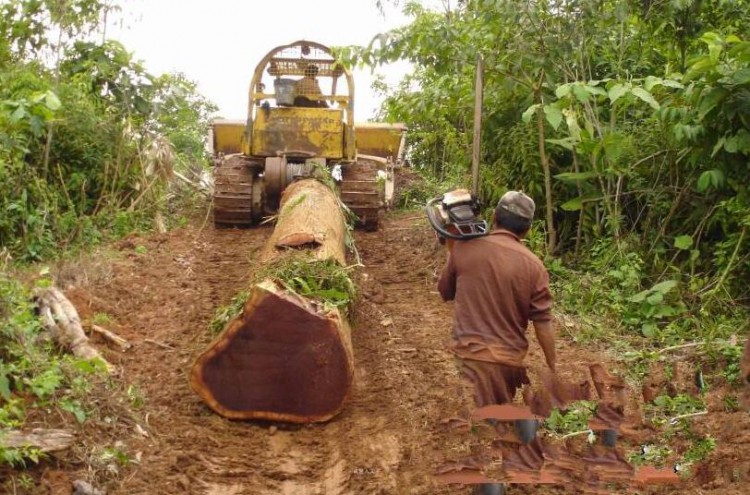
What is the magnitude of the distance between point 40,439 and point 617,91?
5.11 metres

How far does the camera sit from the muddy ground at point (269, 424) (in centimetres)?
546

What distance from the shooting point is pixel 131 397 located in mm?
6320

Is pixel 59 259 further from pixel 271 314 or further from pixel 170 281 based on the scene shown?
pixel 271 314

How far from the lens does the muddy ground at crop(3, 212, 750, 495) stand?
5.46 m

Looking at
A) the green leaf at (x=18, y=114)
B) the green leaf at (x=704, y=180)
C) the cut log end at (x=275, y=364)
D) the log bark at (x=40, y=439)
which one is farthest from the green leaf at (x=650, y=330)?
the green leaf at (x=18, y=114)

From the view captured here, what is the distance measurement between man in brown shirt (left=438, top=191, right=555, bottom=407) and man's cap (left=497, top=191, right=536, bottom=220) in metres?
0.15

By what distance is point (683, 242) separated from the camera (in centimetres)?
878

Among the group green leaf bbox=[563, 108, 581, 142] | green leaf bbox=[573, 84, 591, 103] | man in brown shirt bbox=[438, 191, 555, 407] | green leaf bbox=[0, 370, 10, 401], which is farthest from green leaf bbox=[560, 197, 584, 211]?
green leaf bbox=[0, 370, 10, 401]

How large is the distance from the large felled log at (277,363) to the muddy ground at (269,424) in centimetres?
14

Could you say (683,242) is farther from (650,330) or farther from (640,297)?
(650,330)

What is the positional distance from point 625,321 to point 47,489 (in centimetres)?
515

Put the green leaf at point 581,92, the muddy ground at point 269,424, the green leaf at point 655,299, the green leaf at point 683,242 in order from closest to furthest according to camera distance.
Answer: the muddy ground at point 269,424
the green leaf at point 581,92
the green leaf at point 655,299
the green leaf at point 683,242

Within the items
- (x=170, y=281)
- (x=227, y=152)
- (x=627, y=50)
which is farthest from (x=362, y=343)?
(x=227, y=152)

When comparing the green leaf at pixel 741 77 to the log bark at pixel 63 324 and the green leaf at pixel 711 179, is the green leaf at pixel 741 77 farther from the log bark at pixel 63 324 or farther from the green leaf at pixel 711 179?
the log bark at pixel 63 324
